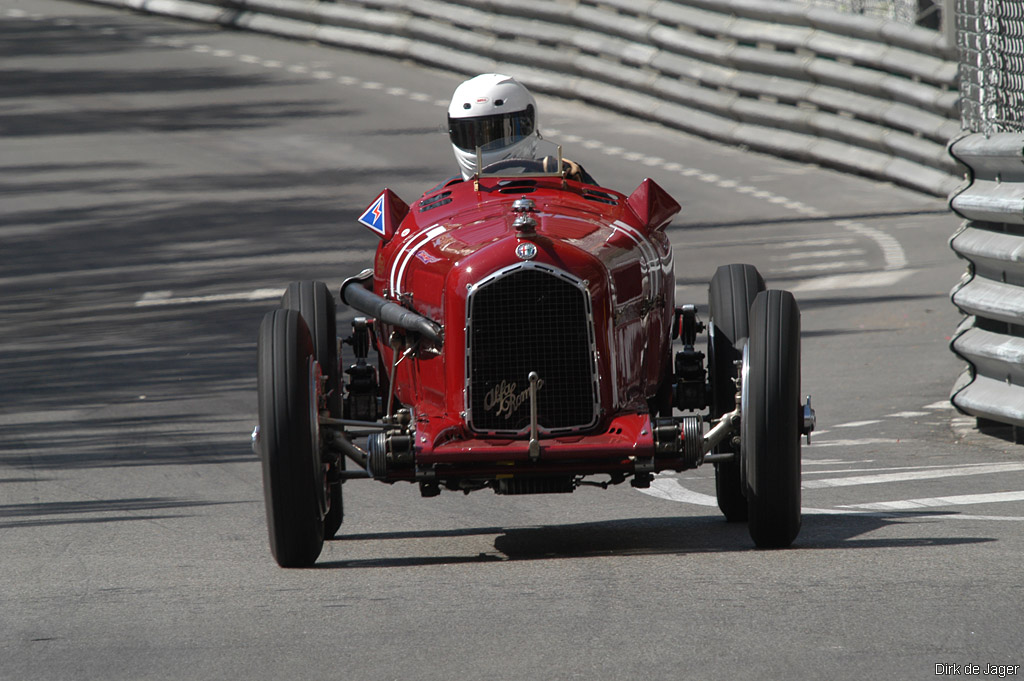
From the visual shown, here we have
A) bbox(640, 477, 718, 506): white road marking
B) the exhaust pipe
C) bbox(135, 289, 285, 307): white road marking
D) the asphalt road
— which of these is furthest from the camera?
bbox(135, 289, 285, 307): white road marking

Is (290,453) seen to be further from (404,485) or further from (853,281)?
(853,281)

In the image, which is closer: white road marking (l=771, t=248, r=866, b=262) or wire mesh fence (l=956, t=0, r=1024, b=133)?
wire mesh fence (l=956, t=0, r=1024, b=133)

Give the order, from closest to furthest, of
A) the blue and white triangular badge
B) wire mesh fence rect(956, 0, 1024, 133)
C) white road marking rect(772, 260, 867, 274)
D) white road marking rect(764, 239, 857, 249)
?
1. the blue and white triangular badge
2. wire mesh fence rect(956, 0, 1024, 133)
3. white road marking rect(772, 260, 867, 274)
4. white road marking rect(764, 239, 857, 249)

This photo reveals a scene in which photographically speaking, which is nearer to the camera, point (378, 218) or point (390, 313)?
point (390, 313)

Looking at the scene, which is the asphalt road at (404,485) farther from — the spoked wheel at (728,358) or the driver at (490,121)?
the driver at (490,121)

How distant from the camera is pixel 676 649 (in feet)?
16.5

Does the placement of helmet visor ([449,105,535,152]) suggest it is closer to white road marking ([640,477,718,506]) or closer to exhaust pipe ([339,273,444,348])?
exhaust pipe ([339,273,444,348])

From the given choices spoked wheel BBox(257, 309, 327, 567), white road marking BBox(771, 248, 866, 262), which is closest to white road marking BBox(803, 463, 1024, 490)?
spoked wheel BBox(257, 309, 327, 567)

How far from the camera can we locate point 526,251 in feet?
22.2

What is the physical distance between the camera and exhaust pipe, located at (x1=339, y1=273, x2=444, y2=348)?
705 cm

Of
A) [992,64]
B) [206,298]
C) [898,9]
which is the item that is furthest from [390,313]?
[898,9]

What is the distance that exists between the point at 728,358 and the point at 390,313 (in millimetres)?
1521

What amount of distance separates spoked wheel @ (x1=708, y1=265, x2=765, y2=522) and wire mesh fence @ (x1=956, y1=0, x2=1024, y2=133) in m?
2.97

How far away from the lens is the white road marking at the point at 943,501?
7.80 metres
